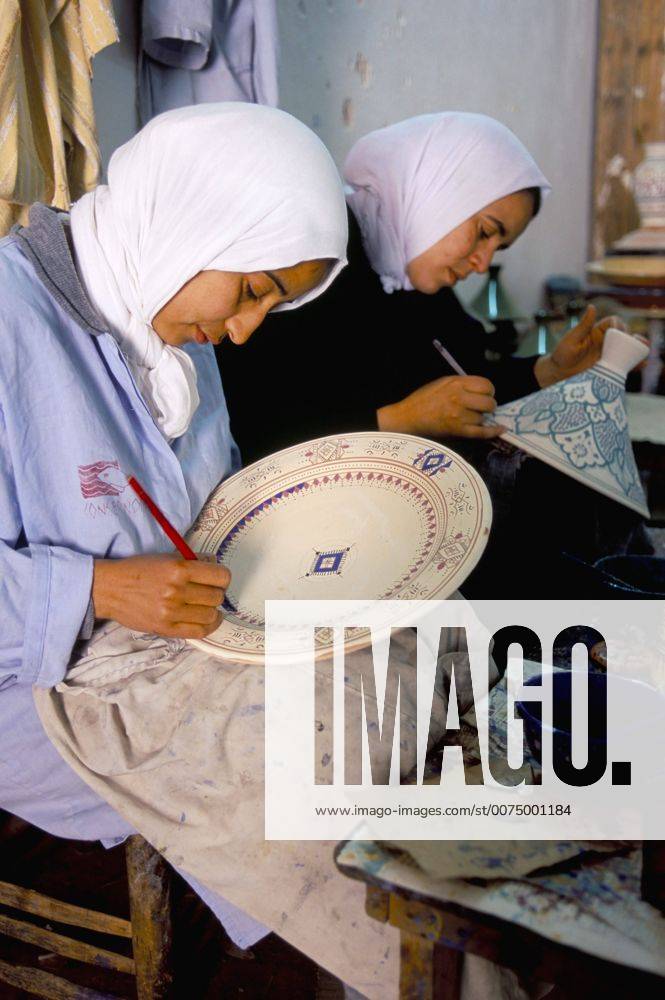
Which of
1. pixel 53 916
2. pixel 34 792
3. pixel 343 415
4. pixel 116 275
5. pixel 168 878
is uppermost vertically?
pixel 116 275

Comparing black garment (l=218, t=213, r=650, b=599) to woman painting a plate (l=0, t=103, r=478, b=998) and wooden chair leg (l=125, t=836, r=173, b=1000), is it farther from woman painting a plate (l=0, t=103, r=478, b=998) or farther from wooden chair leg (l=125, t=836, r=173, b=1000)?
wooden chair leg (l=125, t=836, r=173, b=1000)

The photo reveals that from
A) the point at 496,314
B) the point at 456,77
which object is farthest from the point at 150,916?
the point at 456,77

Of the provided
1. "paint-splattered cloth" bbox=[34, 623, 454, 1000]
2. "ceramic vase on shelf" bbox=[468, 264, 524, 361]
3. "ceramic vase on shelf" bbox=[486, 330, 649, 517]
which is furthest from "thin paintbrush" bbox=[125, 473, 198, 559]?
"ceramic vase on shelf" bbox=[468, 264, 524, 361]

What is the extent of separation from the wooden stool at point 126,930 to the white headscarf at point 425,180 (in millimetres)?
1239

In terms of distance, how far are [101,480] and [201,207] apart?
34 centimetres

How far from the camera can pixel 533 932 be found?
0.66 m

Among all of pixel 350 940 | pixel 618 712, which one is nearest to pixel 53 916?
pixel 350 940

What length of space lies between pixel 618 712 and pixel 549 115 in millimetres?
3754

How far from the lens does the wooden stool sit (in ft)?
3.47

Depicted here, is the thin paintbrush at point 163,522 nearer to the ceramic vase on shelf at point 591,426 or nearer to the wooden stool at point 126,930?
the wooden stool at point 126,930

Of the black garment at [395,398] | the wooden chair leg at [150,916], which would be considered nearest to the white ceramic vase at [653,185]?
the black garment at [395,398]

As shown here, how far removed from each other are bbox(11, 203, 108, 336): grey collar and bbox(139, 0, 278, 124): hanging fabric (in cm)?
75

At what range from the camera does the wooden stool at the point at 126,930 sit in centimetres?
106

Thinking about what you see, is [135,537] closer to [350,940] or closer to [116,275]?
[116,275]
